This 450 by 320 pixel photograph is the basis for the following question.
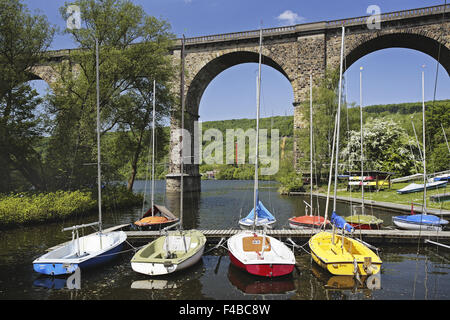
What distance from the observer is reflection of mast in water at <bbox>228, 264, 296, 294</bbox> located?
8.64 meters

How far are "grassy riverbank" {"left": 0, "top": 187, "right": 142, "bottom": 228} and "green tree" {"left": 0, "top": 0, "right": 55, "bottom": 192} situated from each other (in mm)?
2426

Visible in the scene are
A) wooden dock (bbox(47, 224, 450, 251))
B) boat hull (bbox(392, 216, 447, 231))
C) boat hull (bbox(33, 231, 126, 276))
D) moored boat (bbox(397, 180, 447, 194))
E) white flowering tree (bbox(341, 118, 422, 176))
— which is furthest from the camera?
white flowering tree (bbox(341, 118, 422, 176))

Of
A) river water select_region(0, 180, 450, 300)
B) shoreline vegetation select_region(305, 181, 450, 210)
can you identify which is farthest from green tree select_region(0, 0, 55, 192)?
shoreline vegetation select_region(305, 181, 450, 210)

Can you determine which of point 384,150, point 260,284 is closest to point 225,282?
point 260,284

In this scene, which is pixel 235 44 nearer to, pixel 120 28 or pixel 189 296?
pixel 120 28

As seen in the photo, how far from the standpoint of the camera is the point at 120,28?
24.1m

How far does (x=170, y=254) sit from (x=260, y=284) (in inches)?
125

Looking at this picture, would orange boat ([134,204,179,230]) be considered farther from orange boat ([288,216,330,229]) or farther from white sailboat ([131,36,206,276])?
orange boat ([288,216,330,229])

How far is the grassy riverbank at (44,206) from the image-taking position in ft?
54.1

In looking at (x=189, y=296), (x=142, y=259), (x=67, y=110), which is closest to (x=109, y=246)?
(x=142, y=259)

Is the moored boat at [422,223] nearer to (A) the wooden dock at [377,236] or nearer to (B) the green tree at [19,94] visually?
(A) the wooden dock at [377,236]

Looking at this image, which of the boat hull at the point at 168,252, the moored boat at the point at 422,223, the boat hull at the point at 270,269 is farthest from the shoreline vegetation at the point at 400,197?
the boat hull at the point at 168,252

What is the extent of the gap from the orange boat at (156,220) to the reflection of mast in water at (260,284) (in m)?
6.57

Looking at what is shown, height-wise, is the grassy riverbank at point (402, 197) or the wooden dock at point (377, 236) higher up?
the grassy riverbank at point (402, 197)
